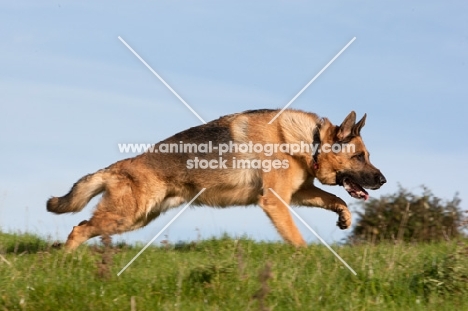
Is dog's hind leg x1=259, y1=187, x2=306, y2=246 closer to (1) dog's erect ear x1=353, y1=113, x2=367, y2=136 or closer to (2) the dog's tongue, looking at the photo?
(2) the dog's tongue

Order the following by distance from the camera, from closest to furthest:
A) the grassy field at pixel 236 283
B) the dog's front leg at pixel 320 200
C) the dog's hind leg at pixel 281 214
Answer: the grassy field at pixel 236 283
the dog's hind leg at pixel 281 214
the dog's front leg at pixel 320 200

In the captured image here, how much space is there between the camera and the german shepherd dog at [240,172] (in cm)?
1053

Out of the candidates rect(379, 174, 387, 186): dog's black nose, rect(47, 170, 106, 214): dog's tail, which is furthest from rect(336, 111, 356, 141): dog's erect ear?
rect(47, 170, 106, 214): dog's tail

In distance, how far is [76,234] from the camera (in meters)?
10.2

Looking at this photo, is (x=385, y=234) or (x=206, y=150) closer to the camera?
(x=206, y=150)

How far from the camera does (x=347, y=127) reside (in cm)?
1083

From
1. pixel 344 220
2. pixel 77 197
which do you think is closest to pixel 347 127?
pixel 344 220

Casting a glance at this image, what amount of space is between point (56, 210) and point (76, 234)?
94cm

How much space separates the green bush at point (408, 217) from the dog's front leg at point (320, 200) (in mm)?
1881

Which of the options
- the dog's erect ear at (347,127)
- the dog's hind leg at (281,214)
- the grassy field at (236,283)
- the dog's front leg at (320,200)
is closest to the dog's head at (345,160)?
the dog's erect ear at (347,127)

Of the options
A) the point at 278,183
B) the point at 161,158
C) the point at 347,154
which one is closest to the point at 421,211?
the point at 347,154

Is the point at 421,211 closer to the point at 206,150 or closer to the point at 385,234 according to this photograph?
the point at 385,234

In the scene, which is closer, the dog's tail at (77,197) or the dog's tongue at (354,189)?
the dog's tail at (77,197)

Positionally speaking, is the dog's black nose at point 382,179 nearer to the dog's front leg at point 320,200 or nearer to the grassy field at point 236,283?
the dog's front leg at point 320,200
